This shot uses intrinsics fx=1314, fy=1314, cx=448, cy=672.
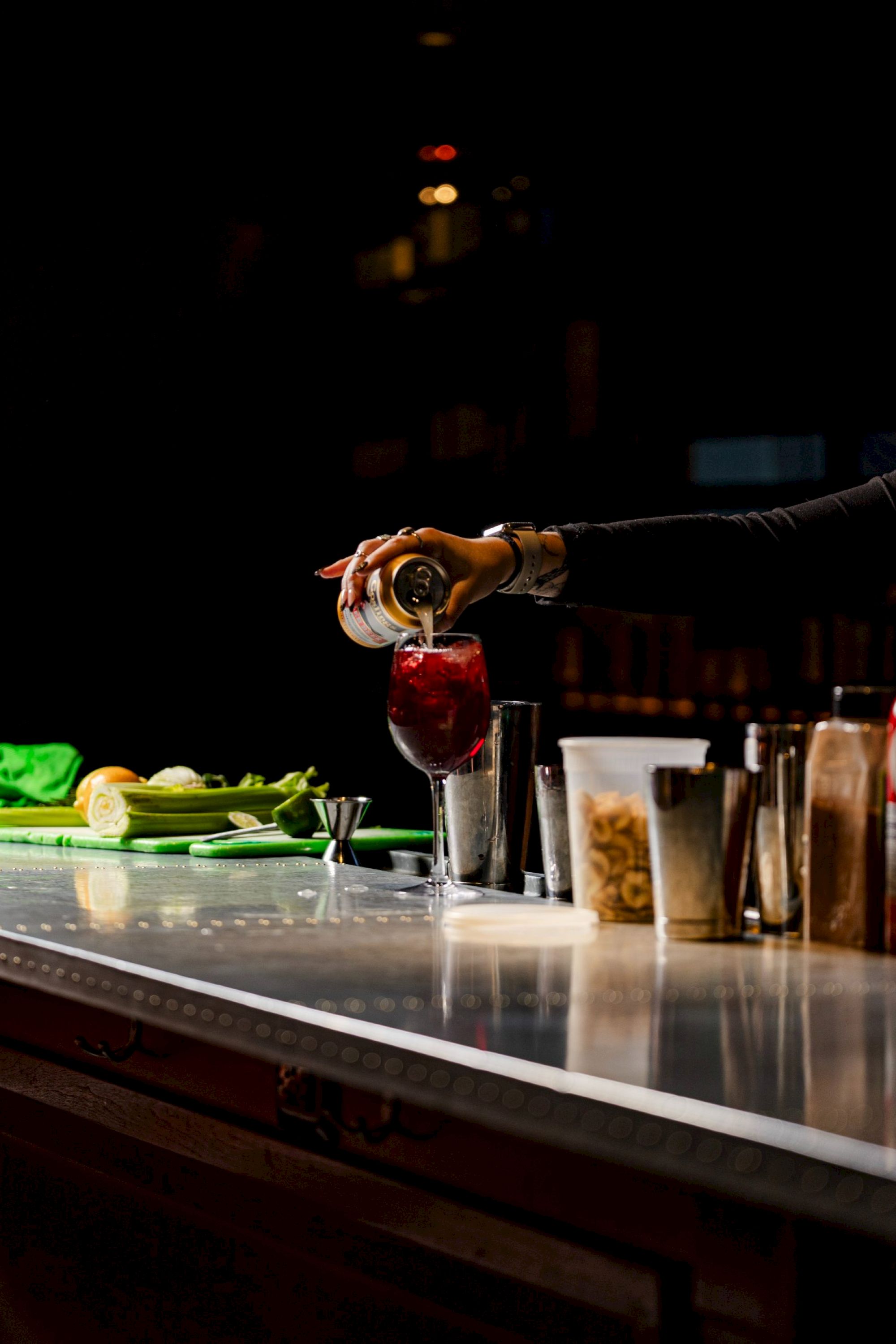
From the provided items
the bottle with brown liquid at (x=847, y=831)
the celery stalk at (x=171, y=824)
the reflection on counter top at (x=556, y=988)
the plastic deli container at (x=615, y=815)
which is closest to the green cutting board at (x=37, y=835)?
the celery stalk at (x=171, y=824)

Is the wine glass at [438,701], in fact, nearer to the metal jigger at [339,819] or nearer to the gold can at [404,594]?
the gold can at [404,594]

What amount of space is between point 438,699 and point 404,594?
5.8 inches

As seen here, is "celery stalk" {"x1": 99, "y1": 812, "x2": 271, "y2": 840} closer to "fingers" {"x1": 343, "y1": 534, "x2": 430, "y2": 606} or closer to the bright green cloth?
the bright green cloth

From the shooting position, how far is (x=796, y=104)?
2.62m

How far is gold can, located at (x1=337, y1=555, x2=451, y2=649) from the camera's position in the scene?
1.57 meters

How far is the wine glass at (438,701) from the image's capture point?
1511mm

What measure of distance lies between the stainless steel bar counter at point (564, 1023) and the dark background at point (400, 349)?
5.53 ft

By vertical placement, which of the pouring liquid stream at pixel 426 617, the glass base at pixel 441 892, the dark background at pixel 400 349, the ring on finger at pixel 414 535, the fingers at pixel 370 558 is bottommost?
the glass base at pixel 441 892

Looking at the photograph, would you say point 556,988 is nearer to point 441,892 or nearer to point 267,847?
point 441,892

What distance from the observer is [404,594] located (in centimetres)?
A: 157

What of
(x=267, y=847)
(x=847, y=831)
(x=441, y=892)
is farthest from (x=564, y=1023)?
(x=267, y=847)

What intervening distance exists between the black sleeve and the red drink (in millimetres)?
290

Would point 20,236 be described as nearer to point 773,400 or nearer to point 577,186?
point 577,186

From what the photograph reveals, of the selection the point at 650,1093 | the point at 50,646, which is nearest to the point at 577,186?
the point at 50,646
